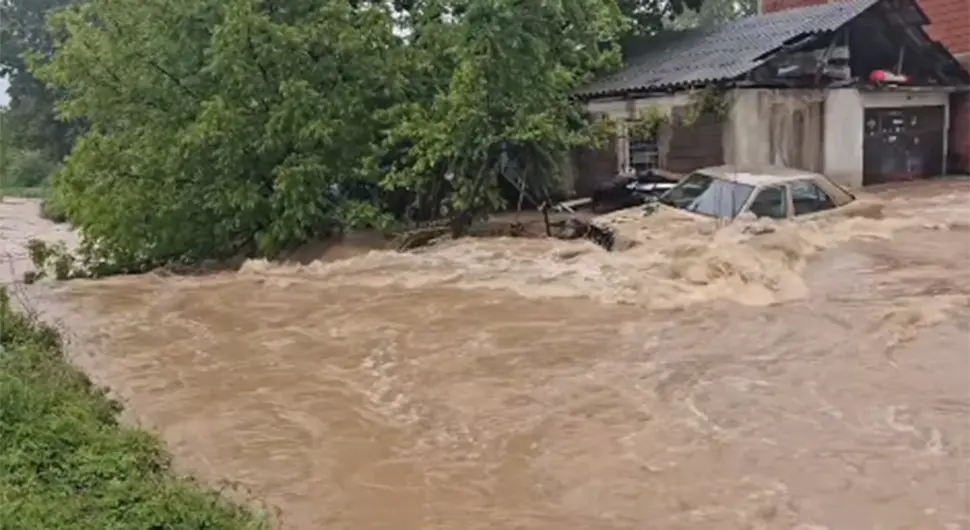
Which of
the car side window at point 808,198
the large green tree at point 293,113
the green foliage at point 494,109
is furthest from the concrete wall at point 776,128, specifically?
the car side window at point 808,198

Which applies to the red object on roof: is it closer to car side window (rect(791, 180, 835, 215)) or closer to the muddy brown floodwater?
car side window (rect(791, 180, 835, 215))

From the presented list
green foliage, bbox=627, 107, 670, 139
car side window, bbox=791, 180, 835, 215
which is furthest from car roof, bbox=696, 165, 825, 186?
green foliage, bbox=627, 107, 670, 139

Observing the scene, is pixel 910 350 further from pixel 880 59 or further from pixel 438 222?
pixel 880 59

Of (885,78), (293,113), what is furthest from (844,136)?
(293,113)

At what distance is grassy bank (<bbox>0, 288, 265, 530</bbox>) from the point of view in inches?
181

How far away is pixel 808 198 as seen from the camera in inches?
522

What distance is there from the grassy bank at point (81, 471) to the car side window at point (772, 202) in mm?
8461

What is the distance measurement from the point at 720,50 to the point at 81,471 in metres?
15.6

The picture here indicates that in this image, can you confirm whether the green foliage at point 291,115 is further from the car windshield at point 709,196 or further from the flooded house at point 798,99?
the flooded house at point 798,99

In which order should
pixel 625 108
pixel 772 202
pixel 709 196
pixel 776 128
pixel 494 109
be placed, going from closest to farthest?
pixel 772 202 → pixel 709 196 → pixel 494 109 → pixel 776 128 → pixel 625 108

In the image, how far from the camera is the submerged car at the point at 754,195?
12836 mm

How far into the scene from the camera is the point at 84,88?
15758mm

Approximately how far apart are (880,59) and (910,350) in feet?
41.0

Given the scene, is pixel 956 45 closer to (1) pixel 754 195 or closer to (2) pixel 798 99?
(2) pixel 798 99
